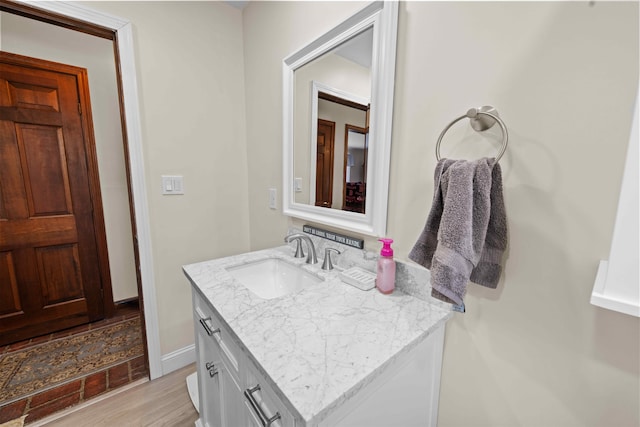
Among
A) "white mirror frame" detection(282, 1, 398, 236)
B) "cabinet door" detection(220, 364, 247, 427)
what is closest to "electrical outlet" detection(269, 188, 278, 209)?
"white mirror frame" detection(282, 1, 398, 236)

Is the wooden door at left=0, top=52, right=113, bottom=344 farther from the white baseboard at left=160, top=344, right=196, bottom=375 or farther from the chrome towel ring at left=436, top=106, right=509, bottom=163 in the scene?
the chrome towel ring at left=436, top=106, right=509, bottom=163

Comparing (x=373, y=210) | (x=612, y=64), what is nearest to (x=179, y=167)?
(x=373, y=210)

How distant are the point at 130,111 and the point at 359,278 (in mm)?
1462

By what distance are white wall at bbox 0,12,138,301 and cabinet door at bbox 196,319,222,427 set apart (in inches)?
70.2

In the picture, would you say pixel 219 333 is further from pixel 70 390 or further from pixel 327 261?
pixel 70 390

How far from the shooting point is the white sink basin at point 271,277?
1.21 m

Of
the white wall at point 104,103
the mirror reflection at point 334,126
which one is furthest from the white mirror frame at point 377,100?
the white wall at point 104,103

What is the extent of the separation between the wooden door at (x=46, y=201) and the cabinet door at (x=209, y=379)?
173 cm

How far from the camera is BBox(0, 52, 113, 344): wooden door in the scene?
182cm

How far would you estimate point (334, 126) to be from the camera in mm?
1156

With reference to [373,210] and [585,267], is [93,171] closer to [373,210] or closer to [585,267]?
[373,210]

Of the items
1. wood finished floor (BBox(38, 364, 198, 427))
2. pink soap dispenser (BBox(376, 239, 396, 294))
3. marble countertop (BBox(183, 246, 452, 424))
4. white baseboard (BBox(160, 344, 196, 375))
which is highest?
pink soap dispenser (BBox(376, 239, 396, 294))

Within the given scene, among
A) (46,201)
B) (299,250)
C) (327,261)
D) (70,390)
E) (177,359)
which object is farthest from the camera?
(46,201)

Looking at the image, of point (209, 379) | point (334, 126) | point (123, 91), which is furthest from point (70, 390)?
point (334, 126)
